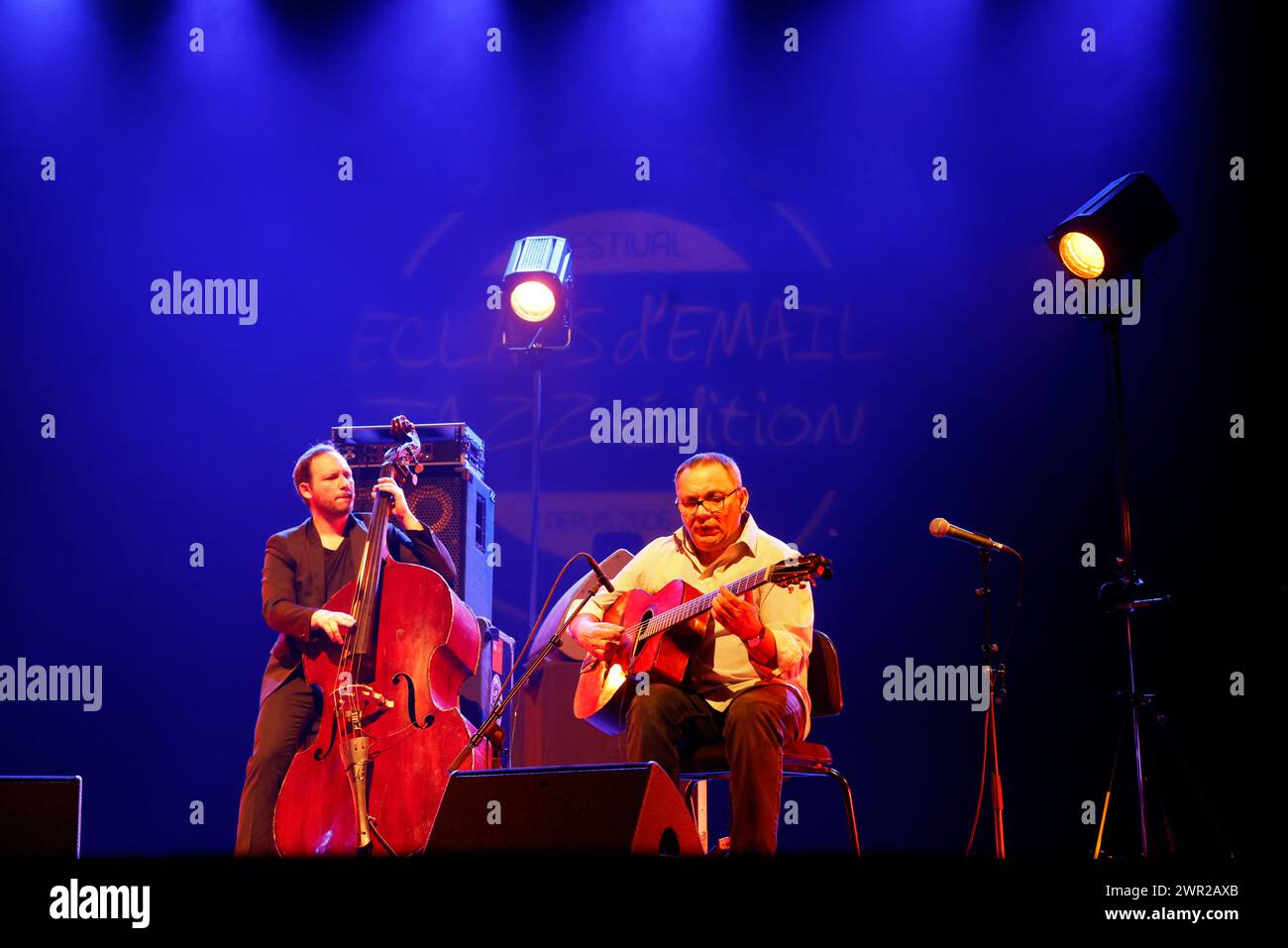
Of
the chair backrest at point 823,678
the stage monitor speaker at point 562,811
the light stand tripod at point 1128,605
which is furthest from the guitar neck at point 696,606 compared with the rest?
the light stand tripod at point 1128,605

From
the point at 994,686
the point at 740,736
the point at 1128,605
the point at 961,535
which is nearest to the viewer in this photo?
the point at 740,736

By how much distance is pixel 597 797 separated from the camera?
240cm

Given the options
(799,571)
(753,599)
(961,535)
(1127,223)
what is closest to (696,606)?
(753,599)

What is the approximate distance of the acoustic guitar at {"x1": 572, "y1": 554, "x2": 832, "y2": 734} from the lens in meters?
3.77

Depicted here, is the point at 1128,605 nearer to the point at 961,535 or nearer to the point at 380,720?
the point at 961,535

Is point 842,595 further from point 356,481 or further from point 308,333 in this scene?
point 308,333

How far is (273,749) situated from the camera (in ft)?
14.0

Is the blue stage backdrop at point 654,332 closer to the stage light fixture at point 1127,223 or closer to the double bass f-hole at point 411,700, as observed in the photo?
the stage light fixture at point 1127,223

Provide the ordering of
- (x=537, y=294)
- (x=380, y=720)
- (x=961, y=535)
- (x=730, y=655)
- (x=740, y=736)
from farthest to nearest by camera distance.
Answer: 1. (x=537, y=294)
2. (x=961, y=535)
3. (x=380, y=720)
4. (x=730, y=655)
5. (x=740, y=736)

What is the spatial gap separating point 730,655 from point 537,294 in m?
1.98

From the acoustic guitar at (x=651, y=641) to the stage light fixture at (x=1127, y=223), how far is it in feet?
6.38

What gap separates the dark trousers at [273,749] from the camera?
4273 millimetres
